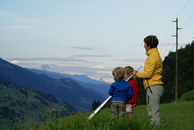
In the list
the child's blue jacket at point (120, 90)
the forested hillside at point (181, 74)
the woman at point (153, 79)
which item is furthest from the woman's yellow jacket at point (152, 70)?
the forested hillside at point (181, 74)

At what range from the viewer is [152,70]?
23.7 ft

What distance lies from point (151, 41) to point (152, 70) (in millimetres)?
762

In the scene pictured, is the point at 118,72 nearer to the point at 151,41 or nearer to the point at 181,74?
the point at 151,41

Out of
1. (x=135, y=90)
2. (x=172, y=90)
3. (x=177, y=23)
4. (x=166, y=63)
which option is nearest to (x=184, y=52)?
(x=166, y=63)

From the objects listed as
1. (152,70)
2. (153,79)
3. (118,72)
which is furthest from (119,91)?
(152,70)

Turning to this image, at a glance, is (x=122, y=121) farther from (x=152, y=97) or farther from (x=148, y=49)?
(x=148, y=49)

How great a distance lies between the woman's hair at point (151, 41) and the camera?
7.45 meters

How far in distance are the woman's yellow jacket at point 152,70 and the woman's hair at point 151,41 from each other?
0.13 meters

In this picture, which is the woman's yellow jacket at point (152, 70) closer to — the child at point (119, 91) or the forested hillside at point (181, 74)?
the child at point (119, 91)

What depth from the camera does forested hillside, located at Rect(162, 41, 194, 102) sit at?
82.3m

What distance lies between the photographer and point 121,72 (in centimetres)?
763

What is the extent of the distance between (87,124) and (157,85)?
2513mm

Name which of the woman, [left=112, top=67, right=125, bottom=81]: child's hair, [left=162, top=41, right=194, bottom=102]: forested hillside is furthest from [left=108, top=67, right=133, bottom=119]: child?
[left=162, top=41, right=194, bottom=102]: forested hillside

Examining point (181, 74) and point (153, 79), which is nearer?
point (153, 79)
